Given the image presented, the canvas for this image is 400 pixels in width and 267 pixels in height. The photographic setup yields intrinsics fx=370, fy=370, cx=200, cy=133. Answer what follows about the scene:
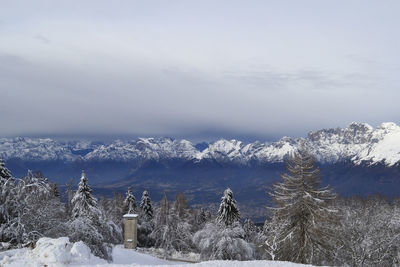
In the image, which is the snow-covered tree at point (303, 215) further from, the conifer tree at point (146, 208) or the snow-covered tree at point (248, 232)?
the conifer tree at point (146, 208)

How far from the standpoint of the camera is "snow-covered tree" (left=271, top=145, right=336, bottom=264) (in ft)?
92.5

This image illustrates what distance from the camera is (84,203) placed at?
133 ft

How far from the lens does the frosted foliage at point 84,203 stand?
37500 millimetres

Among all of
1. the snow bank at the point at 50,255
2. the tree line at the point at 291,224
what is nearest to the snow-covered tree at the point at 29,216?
the tree line at the point at 291,224

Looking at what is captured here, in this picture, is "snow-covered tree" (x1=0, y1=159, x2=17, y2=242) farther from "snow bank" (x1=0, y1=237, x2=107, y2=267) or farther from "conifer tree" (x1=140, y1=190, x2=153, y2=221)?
"conifer tree" (x1=140, y1=190, x2=153, y2=221)

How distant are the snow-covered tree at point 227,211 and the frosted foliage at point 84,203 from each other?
14.3 meters

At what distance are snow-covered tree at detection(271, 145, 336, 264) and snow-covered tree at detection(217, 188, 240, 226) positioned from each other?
42.8 feet

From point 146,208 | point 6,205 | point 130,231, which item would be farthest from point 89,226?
point 146,208

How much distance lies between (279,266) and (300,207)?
10.9m

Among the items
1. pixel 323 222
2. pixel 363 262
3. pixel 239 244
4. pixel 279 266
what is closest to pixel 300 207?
pixel 323 222

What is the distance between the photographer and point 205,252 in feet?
153

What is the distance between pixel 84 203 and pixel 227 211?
1630cm

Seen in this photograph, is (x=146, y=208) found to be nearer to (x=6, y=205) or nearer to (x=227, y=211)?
(x=227, y=211)

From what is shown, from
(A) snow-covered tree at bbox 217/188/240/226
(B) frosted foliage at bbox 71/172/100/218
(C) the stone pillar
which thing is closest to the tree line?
(B) frosted foliage at bbox 71/172/100/218
